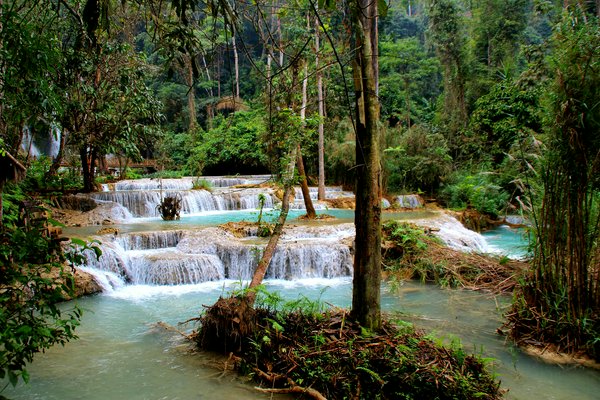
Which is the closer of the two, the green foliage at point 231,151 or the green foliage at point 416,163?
Result: the green foliage at point 416,163

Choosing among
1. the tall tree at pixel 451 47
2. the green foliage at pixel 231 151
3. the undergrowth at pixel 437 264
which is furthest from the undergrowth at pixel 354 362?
the tall tree at pixel 451 47

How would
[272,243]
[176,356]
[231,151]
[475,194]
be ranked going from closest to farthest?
[176,356]
[272,243]
[475,194]
[231,151]

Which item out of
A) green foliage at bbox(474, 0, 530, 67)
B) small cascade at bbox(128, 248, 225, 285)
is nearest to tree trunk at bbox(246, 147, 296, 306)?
small cascade at bbox(128, 248, 225, 285)

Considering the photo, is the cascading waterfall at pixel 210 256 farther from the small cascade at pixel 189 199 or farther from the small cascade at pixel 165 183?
the small cascade at pixel 165 183

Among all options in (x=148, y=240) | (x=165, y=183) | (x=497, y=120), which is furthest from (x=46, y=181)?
(x=497, y=120)

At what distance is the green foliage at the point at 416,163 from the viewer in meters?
17.8

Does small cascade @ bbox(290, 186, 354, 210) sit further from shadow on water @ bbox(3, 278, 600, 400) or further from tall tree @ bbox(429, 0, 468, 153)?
shadow on water @ bbox(3, 278, 600, 400)

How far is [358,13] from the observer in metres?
2.26

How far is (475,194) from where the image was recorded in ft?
49.7

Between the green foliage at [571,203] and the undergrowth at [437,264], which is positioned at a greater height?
the green foliage at [571,203]

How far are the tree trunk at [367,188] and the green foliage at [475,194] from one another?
36.6 ft

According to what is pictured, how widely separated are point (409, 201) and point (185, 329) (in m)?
13.2

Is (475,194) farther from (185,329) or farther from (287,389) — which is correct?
(287,389)

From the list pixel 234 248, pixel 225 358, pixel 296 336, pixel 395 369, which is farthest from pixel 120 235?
pixel 395 369
